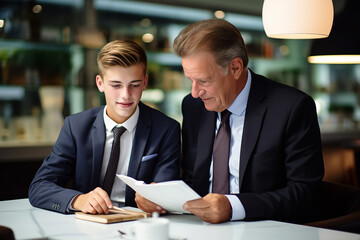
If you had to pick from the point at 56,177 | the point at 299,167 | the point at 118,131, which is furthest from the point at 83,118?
the point at 299,167

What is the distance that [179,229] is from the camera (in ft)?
5.51

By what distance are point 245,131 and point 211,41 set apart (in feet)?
1.42

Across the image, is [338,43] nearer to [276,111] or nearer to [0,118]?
[276,111]

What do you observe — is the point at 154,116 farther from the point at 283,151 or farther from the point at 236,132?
the point at 283,151

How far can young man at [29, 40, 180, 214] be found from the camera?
2.19 meters

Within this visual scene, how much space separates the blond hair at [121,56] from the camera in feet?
7.33

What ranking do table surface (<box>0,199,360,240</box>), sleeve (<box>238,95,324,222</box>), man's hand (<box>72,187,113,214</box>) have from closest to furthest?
table surface (<box>0,199,360,240</box>) → man's hand (<box>72,187,113,214</box>) → sleeve (<box>238,95,324,222</box>)

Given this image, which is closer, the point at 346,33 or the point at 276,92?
the point at 276,92

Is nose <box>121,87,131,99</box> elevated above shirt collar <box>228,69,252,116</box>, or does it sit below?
above

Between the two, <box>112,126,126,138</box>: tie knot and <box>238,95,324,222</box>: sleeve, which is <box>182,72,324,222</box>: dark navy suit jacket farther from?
<box>112,126,126,138</box>: tie knot

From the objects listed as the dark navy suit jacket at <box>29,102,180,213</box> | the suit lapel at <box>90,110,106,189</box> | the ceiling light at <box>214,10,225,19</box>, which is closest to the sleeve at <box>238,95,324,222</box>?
the dark navy suit jacket at <box>29,102,180,213</box>

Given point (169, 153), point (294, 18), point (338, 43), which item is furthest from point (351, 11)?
point (169, 153)

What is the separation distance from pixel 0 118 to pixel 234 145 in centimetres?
289

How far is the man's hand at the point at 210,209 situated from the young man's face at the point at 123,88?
0.65 metres
